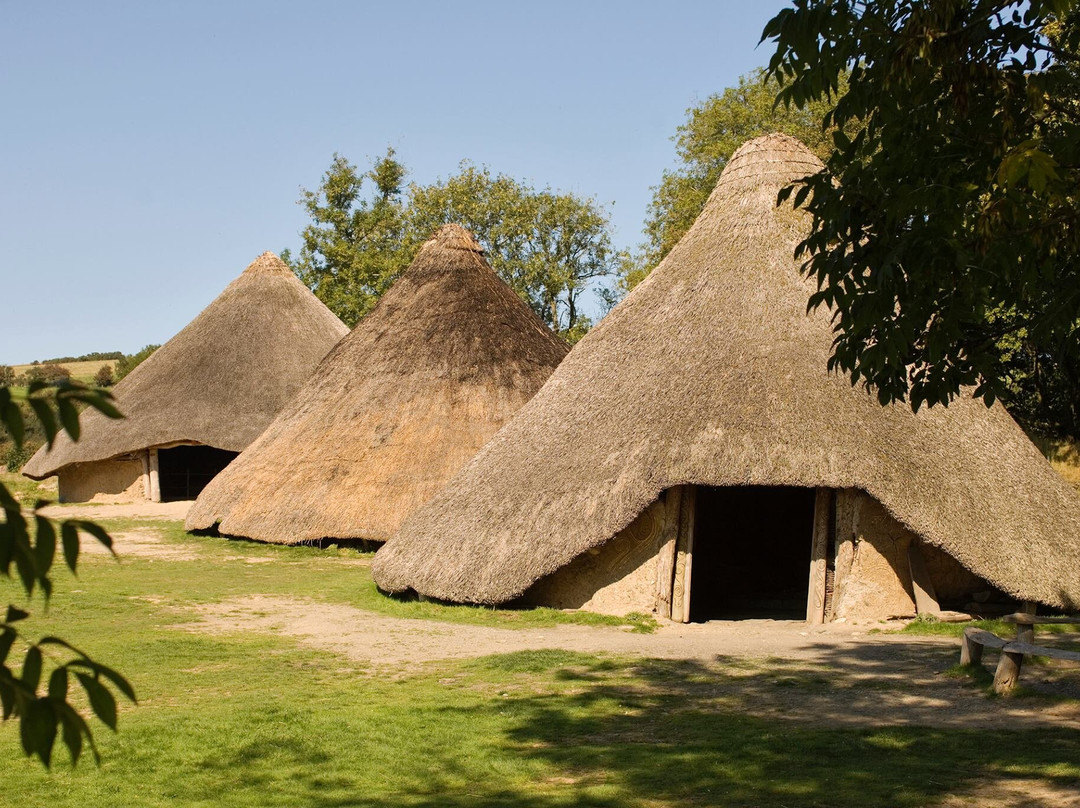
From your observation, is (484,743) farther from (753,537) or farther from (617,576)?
(753,537)

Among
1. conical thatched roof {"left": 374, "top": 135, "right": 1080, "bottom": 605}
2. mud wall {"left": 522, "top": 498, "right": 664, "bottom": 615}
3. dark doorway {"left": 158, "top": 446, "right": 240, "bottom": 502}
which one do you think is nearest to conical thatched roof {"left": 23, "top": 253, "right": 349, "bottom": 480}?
dark doorway {"left": 158, "top": 446, "right": 240, "bottom": 502}

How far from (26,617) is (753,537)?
17498mm

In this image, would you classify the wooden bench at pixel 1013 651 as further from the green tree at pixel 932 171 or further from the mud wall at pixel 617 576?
the mud wall at pixel 617 576

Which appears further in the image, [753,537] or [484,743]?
[753,537]

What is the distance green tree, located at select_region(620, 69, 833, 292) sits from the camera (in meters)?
40.3

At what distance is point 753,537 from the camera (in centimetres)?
1942

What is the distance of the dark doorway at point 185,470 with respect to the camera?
101ft

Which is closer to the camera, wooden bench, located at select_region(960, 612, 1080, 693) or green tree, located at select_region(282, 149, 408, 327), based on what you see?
wooden bench, located at select_region(960, 612, 1080, 693)

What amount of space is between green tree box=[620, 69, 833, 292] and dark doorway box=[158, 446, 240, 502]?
16968mm

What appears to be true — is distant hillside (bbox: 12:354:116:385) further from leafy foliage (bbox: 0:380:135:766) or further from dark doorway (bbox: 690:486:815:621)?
leafy foliage (bbox: 0:380:135:766)

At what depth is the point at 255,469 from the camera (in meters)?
22.3

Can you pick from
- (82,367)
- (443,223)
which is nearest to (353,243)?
(443,223)

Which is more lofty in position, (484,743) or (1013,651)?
(1013,651)

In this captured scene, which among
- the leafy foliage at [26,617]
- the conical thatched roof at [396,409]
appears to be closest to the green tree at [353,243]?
the conical thatched roof at [396,409]
